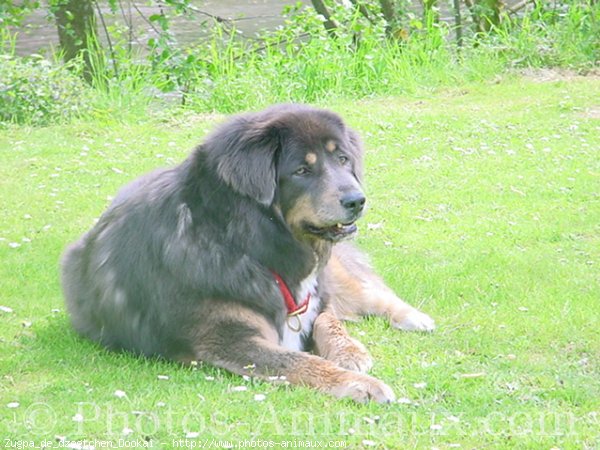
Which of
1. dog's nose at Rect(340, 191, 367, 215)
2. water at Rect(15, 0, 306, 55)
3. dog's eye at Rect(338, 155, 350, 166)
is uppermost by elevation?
dog's eye at Rect(338, 155, 350, 166)

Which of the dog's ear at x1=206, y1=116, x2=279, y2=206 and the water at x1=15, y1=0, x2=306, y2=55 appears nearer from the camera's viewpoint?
the dog's ear at x1=206, y1=116, x2=279, y2=206

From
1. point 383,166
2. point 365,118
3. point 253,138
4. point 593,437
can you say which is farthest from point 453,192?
point 593,437

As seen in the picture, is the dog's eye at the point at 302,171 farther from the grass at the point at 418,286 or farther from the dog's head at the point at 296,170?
the grass at the point at 418,286

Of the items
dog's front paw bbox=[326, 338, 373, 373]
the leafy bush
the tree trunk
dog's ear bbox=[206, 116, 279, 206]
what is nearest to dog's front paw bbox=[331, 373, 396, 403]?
dog's front paw bbox=[326, 338, 373, 373]

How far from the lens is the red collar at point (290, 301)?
5.35m

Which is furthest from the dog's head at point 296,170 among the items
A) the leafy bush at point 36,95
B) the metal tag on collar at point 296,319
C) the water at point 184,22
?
the water at point 184,22

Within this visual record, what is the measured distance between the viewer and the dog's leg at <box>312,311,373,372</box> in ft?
17.3

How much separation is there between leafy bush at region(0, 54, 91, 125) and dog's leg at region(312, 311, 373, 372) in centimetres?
716

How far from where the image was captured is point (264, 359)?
16.6 ft

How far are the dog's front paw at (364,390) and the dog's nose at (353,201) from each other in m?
0.84

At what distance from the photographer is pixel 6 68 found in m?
11.9

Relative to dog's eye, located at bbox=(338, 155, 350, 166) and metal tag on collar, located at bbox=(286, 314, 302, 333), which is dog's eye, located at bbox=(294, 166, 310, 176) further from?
metal tag on collar, located at bbox=(286, 314, 302, 333)

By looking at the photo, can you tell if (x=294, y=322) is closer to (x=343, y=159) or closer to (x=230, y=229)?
(x=230, y=229)

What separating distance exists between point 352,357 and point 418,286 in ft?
5.24
